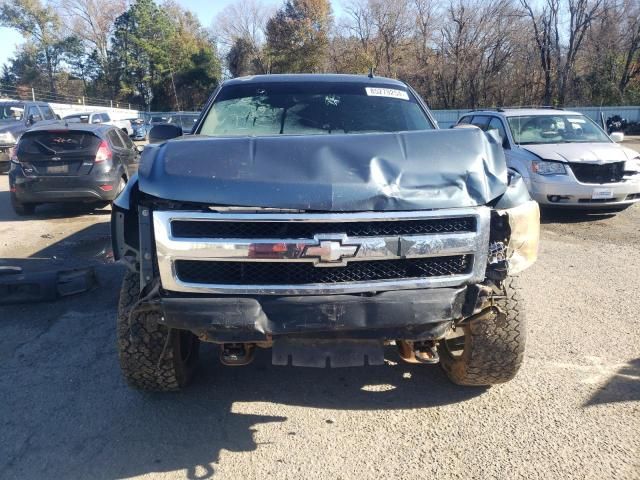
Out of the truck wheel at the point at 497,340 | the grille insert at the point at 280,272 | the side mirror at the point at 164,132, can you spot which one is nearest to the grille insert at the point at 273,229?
the grille insert at the point at 280,272

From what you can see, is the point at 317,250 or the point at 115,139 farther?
the point at 115,139

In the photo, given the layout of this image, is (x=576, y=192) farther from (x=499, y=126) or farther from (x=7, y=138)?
(x=7, y=138)

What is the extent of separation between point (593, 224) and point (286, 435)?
23.5ft

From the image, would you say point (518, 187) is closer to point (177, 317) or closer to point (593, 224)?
point (177, 317)

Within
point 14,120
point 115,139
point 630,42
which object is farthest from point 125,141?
point 630,42

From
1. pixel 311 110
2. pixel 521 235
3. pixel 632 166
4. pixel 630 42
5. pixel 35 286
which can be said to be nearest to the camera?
pixel 521 235

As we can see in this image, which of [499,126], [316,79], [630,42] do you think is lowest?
[499,126]

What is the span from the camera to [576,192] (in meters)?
8.12

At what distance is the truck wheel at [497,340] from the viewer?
3094 mm

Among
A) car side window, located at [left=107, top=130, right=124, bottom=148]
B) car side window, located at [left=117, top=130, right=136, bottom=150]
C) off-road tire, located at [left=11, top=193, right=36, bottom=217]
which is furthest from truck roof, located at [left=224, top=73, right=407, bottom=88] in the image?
car side window, located at [left=117, top=130, right=136, bottom=150]

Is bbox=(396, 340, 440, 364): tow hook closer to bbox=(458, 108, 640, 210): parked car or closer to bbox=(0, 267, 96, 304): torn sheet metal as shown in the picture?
bbox=(0, 267, 96, 304): torn sheet metal

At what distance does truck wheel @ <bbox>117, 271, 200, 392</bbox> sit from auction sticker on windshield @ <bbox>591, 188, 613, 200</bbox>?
7.12m

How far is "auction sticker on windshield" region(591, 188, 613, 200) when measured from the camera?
26.5 ft

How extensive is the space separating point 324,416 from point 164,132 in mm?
2670
